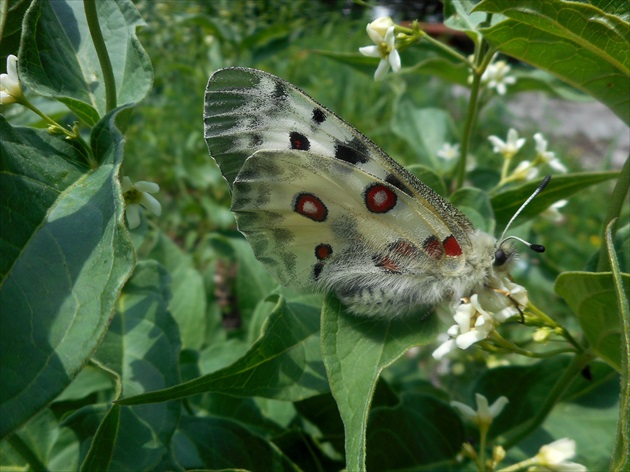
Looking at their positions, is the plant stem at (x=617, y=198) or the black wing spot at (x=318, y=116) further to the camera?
the black wing spot at (x=318, y=116)

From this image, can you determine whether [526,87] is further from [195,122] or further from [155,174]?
[155,174]

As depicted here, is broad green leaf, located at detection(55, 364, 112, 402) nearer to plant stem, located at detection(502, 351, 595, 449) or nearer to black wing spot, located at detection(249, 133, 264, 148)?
black wing spot, located at detection(249, 133, 264, 148)

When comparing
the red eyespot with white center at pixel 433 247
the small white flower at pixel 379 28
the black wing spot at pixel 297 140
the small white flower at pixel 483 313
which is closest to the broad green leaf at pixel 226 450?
the small white flower at pixel 483 313

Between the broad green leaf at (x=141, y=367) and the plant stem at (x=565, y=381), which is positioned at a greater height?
the broad green leaf at (x=141, y=367)

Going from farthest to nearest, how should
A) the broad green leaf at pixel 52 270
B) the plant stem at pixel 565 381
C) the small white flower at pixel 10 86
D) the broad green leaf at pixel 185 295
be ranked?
the broad green leaf at pixel 185 295 → the plant stem at pixel 565 381 → the small white flower at pixel 10 86 → the broad green leaf at pixel 52 270

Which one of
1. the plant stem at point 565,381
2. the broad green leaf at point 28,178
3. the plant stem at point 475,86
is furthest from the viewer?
the plant stem at point 475,86

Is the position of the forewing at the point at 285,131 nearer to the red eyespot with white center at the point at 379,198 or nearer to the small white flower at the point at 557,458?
the red eyespot with white center at the point at 379,198
